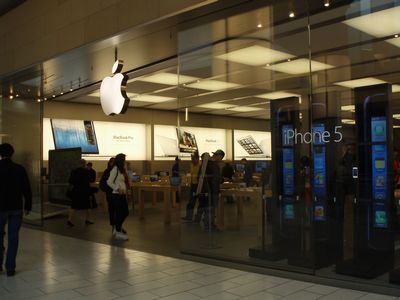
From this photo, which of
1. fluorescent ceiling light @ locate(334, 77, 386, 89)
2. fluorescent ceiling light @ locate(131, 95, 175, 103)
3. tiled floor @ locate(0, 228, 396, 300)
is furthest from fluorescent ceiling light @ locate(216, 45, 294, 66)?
fluorescent ceiling light @ locate(131, 95, 175, 103)

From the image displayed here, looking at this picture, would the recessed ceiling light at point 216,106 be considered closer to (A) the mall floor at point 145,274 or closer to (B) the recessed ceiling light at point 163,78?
(B) the recessed ceiling light at point 163,78

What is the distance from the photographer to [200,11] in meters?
5.51

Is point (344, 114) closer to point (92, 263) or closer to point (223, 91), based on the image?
point (223, 91)

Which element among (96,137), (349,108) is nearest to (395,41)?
(349,108)

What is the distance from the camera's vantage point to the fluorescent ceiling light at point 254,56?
633cm

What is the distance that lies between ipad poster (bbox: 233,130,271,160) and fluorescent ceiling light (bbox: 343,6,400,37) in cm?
172

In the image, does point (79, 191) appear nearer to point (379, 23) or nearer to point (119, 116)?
point (119, 116)

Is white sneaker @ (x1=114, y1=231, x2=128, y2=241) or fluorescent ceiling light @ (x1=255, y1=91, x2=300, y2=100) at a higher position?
fluorescent ceiling light @ (x1=255, y1=91, x2=300, y2=100)

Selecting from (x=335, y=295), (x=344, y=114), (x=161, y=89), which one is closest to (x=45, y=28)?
(x=161, y=89)

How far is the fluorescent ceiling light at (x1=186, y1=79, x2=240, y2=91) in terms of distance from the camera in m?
6.78

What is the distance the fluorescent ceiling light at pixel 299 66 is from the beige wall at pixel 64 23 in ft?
4.28

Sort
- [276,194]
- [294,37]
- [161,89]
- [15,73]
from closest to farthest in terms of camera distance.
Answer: [276,194] < [294,37] < [15,73] < [161,89]

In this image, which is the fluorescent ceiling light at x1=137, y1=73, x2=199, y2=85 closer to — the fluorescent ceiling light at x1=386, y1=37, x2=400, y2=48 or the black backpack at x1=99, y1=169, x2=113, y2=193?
the black backpack at x1=99, y1=169, x2=113, y2=193

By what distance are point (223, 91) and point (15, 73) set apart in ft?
14.8
